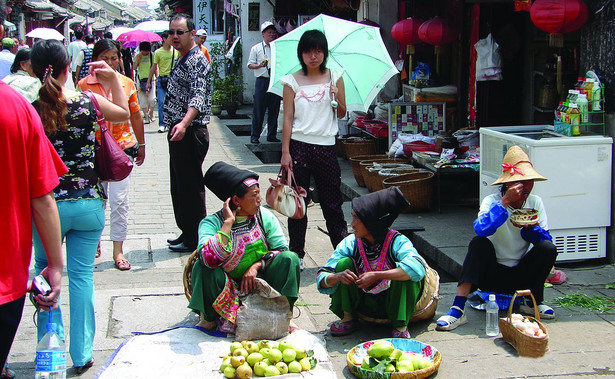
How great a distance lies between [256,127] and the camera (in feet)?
42.0

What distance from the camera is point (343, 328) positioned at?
15.4ft

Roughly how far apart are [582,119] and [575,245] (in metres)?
1.04

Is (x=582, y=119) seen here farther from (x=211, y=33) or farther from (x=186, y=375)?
(x=211, y=33)

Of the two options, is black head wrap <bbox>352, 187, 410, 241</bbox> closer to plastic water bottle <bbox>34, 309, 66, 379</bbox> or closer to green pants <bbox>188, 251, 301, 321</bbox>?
green pants <bbox>188, 251, 301, 321</bbox>

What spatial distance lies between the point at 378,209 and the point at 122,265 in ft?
8.94

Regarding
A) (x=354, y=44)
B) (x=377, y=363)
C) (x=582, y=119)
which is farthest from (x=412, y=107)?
(x=377, y=363)

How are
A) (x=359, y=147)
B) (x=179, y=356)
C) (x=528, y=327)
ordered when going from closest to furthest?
1. (x=179, y=356)
2. (x=528, y=327)
3. (x=359, y=147)

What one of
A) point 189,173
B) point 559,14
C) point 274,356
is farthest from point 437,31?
point 274,356

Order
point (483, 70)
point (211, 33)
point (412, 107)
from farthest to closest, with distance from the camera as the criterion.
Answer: point (211, 33) → point (412, 107) → point (483, 70)

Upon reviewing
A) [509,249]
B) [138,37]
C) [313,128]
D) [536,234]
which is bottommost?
[509,249]

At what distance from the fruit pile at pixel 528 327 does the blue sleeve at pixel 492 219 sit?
0.59 metres

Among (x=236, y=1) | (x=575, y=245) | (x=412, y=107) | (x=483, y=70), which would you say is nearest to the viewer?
(x=575, y=245)

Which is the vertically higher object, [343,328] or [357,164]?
[357,164]

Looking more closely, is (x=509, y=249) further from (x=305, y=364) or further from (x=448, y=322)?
(x=305, y=364)
